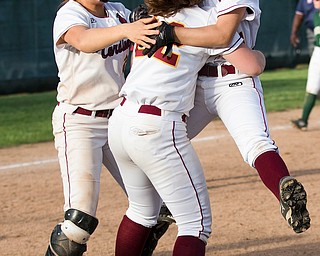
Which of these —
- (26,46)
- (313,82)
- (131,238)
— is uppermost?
(131,238)

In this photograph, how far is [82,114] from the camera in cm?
457

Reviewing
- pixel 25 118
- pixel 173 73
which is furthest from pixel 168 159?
pixel 25 118

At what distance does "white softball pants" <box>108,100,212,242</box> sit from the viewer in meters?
3.72

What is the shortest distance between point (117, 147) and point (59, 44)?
780 mm

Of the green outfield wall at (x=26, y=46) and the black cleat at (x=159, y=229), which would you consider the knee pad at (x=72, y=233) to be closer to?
the black cleat at (x=159, y=229)

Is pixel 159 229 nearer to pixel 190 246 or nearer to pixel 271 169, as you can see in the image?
pixel 190 246

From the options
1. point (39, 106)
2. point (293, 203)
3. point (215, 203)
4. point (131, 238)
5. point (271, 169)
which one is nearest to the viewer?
point (293, 203)

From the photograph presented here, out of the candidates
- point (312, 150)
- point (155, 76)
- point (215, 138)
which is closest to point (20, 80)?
point (215, 138)

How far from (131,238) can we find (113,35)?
99cm

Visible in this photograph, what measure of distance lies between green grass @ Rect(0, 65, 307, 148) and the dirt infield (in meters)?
0.59

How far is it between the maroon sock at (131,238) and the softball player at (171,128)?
351 millimetres

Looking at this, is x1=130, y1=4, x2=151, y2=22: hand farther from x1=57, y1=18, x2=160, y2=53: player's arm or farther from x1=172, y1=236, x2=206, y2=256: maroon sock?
x1=172, y1=236, x2=206, y2=256: maroon sock

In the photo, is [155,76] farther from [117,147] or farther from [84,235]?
[84,235]

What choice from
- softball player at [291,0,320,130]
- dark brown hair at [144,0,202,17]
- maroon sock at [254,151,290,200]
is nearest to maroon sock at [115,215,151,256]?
maroon sock at [254,151,290,200]
